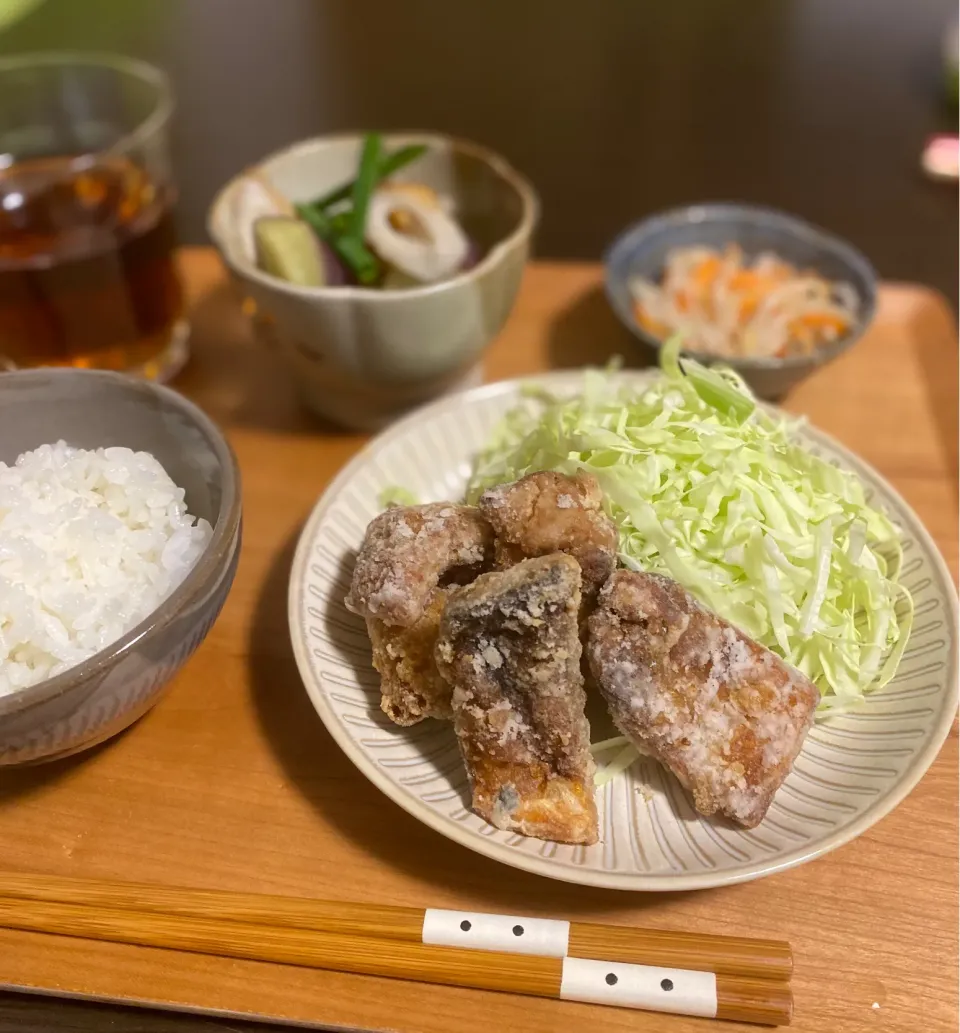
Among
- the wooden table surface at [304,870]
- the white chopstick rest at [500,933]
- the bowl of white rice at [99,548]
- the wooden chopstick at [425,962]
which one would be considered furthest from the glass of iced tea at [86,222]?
the white chopstick rest at [500,933]

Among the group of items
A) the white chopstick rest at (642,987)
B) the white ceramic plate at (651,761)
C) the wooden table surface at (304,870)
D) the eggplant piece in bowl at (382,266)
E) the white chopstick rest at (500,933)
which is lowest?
the wooden table surface at (304,870)

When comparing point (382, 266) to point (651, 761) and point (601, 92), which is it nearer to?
point (651, 761)

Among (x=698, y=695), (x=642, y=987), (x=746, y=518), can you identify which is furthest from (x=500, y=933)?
(x=746, y=518)

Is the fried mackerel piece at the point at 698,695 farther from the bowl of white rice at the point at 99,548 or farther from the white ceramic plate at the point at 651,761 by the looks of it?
the bowl of white rice at the point at 99,548

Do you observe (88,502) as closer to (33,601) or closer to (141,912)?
(33,601)

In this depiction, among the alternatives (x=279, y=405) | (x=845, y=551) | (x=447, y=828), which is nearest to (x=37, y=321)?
(x=279, y=405)

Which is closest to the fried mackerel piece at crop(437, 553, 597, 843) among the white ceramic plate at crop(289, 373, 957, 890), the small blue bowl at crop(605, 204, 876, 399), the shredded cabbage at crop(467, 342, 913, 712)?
the white ceramic plate at crop(289, 373, 957, 890)
